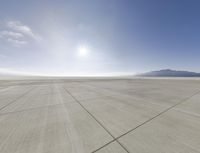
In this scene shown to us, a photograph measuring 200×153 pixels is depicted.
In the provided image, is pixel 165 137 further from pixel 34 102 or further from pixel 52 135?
pixel 34 102

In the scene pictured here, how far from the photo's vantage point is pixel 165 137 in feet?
6.72

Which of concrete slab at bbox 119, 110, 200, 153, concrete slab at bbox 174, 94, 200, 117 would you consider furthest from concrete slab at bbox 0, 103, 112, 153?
concrete slab at bbox 174, 94, 200, 117

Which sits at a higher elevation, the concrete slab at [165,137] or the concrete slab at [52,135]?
the concrete slab at [52,135]

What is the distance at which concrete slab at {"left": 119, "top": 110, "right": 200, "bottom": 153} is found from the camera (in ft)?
5.72

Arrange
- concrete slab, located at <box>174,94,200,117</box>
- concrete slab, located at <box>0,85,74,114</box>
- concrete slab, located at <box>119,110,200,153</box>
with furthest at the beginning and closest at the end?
concrete slab, located at <box>0,85,74,114</box> < concrete slab, located at <box>174,94,200,117</box> < concrete slab, located at <box>119,110,200,153</box>

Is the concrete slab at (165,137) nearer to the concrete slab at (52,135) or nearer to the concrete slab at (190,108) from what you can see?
the concrete slab at (52,135)

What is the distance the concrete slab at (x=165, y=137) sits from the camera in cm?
174

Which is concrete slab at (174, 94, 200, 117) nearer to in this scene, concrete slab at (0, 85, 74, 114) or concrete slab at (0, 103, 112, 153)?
concrete slab at (0, 103, 112, 153)

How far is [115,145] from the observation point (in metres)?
1.82

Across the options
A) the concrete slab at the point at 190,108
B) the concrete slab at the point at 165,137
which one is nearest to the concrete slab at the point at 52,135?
the concrete slab at the point at 165,137

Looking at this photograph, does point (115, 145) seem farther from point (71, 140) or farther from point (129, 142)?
point (71, 140)

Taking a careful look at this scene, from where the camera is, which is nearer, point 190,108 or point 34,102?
point 190,108

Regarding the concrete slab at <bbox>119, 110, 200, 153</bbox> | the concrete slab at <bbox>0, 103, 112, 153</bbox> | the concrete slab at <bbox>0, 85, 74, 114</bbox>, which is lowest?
the concrete slab at <bbox>119, 110, 200, 153</bbox>

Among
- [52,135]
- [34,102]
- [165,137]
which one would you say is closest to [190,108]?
[165,137]
